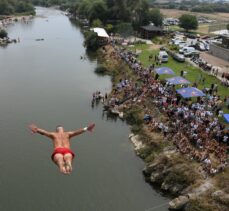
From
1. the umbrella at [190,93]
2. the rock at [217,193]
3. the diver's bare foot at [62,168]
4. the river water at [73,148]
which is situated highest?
the diver's bare foot at [62,168]

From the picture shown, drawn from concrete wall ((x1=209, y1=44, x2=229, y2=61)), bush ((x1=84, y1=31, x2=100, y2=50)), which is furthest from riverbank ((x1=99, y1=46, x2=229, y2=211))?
bush ((x1=84, y1=31, x2=100, y2=50))

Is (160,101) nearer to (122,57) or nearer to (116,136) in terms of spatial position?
(116,136)

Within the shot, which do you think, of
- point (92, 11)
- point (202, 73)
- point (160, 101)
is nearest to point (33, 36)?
point (92, 11)

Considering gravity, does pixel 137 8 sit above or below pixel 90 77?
above

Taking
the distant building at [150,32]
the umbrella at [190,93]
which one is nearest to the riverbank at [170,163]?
the umbrella at [190,93]

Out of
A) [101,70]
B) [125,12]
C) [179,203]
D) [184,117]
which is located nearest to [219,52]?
[101,70]

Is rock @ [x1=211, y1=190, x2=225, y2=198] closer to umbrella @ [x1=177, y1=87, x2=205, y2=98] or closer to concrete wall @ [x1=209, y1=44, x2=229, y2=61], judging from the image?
umbrella @ [x1=177, y1=87, x2=205, y2=98]

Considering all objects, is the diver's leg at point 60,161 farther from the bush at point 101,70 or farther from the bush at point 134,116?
the bush at point 101,70
